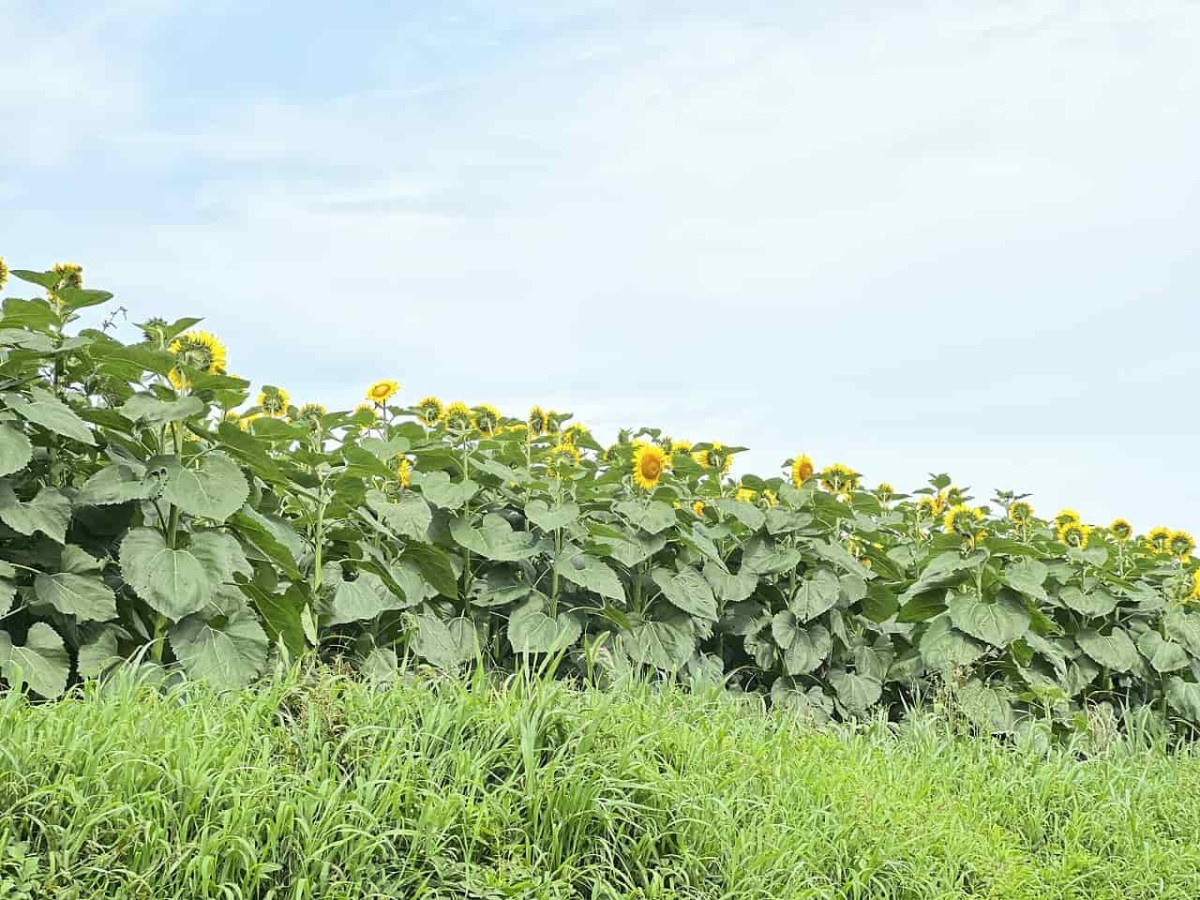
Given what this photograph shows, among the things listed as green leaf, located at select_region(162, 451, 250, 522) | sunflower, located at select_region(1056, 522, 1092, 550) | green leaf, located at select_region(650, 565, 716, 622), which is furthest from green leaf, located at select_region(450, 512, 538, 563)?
sunflower, located at select_region(1056, 522, 1092, 550)

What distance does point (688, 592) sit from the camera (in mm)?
5180

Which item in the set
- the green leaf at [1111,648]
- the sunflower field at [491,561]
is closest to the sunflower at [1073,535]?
the sunflower field at [491,561]

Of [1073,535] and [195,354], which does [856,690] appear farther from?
[195,354]

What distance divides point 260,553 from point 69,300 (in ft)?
3.52

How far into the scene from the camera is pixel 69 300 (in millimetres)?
4129

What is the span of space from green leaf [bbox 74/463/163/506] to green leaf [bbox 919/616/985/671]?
342 centimetres

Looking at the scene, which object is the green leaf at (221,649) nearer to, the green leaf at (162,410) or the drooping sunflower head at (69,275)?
the green leaf at (162,410)

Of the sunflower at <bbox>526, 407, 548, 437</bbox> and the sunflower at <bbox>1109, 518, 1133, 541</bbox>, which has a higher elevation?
the sunflower at <bbox>526, 407, 548, 437</bbox>

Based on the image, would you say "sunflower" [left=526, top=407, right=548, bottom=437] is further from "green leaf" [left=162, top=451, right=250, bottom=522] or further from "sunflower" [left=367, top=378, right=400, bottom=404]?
"green leaf" [left=162, top=451, right=250, bottom=522]

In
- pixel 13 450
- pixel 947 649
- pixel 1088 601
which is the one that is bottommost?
pixel 947 649

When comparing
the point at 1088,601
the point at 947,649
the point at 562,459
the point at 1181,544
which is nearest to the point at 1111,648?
the point at 1088,601

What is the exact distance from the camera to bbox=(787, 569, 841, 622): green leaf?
546 centimetres

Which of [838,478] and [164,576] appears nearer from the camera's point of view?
[164,576]

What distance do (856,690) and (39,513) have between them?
11.7ft
